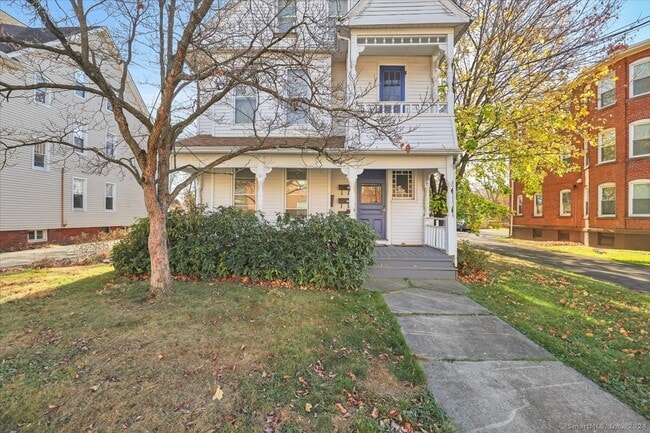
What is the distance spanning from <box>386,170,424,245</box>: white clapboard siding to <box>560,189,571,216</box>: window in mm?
14314

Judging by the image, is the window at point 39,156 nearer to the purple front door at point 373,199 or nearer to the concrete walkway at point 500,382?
the purple front door at point 373,199

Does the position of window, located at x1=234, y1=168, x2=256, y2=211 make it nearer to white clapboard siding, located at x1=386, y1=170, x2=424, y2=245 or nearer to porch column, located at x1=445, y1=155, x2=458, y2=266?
white clapboard siding, located at x1=386, y1=170, x2=424, y2=245

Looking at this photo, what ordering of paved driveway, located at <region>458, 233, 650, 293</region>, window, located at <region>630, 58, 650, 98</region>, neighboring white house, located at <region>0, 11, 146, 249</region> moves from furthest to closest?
1. window, located at <region>630, 58, 650, 98</region>
2. neighboring white house, located at <region>0, 11, 146, 249</region>
3. paved driveway, located at <region>458, 233, 650, 293</region>

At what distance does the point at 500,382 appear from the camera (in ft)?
10.1

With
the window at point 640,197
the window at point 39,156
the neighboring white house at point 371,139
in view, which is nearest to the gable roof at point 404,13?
the neighboring white house at point 371,139

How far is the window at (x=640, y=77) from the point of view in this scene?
14.2 metres

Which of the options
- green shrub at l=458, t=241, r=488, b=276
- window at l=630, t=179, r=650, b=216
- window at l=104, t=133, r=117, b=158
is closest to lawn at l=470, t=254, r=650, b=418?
green shrub at l=458, t=241, r=488, b=276

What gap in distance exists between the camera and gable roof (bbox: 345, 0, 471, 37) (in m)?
8.38

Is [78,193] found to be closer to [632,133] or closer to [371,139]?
[371,139]

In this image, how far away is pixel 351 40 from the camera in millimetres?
8656

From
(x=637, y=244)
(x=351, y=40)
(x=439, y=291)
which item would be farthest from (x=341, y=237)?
(x=637, y=244)

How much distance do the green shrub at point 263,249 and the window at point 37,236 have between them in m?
10.1

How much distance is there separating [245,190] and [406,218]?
17.6ft

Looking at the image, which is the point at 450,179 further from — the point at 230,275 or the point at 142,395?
the point at 142,395
